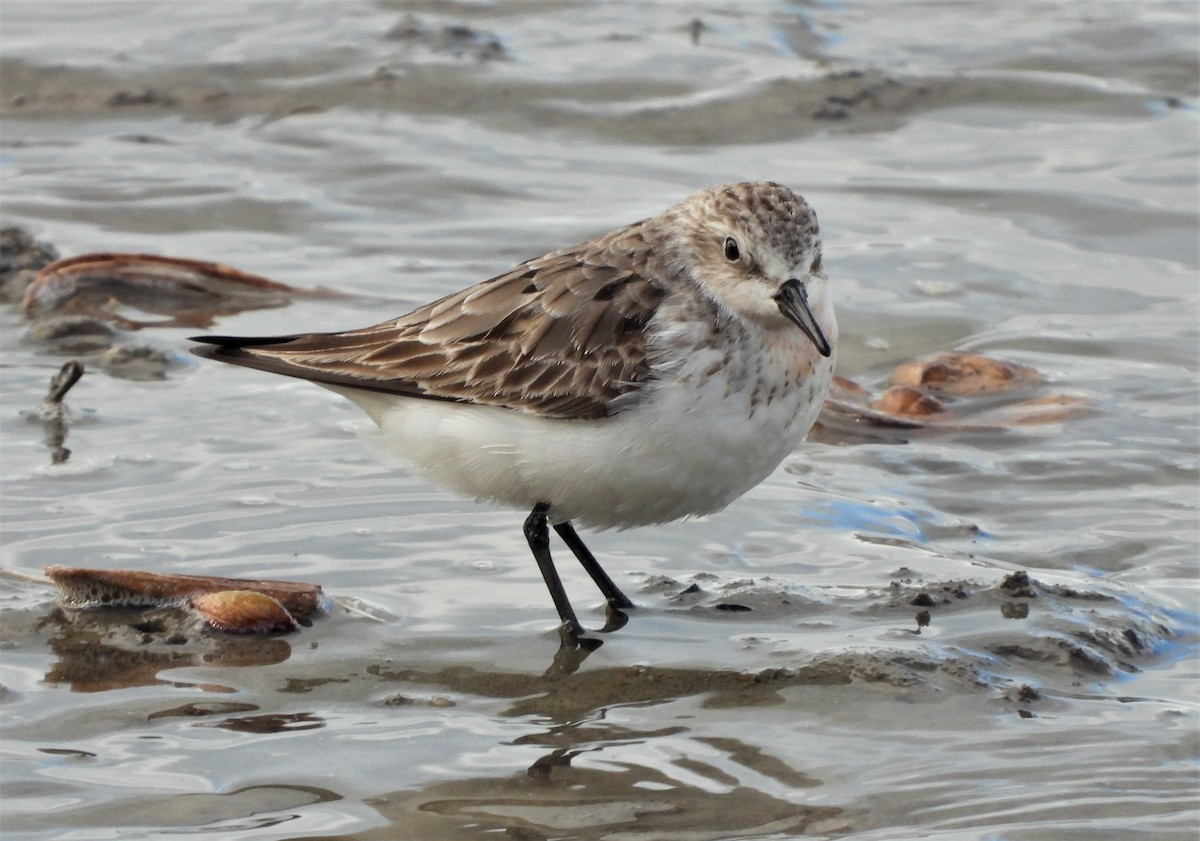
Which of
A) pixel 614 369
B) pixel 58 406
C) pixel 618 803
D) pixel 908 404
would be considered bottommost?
pixel 618 803

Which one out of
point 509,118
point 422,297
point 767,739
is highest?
point 509,118

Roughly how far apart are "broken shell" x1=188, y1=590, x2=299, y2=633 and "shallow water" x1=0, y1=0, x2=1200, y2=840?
7 cm

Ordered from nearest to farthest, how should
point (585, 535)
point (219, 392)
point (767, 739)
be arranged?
point (767, 739), point (585, 535), point (219, 392)

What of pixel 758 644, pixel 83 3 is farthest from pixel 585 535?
pixel 83 3

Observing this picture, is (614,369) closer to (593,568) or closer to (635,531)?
(593,568)

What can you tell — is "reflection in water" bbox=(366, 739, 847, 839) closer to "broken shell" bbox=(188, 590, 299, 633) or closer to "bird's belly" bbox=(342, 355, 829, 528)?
"bird's belly" bbox=(342, 355, 829, 528)

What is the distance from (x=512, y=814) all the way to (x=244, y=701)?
3.67ft

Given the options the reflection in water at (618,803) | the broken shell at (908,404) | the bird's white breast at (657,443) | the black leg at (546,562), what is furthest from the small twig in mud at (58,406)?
the broken shell at (908,404)

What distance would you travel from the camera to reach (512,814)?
471cm

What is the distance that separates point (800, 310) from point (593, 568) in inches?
48.3

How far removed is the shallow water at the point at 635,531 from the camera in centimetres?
496

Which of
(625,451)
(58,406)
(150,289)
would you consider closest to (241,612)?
(625,451)

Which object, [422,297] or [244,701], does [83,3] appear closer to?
[422,297]

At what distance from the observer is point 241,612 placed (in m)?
5.82
